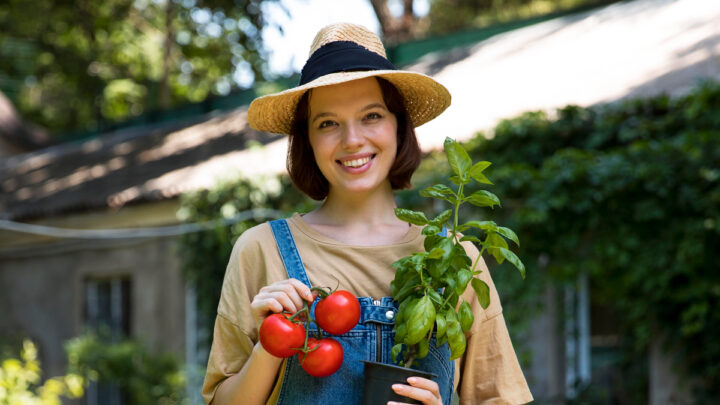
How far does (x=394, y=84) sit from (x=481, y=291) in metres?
0.57

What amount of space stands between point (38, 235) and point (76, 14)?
463 cm

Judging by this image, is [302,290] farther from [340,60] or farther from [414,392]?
[340,60]

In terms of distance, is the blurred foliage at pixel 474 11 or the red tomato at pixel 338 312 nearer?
the red tomato at pixel 338 312

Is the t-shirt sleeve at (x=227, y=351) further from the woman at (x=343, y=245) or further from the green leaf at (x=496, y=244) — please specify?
the green leaf at (x=496, y=244)

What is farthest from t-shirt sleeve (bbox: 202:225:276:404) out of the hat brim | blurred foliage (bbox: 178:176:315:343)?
blurred foliage (bbox: 178:176:315:343)

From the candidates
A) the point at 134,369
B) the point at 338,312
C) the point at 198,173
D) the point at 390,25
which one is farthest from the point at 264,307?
the point at 390,25

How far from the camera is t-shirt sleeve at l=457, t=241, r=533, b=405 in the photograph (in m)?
2.04

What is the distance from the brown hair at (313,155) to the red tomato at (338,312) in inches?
19.2

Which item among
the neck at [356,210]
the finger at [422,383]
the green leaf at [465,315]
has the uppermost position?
the neck at [356,210]

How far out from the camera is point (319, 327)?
182 centimetres

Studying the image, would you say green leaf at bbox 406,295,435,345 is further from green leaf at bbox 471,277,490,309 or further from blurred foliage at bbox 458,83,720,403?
blurred foliage at bbox 458,83,720,403

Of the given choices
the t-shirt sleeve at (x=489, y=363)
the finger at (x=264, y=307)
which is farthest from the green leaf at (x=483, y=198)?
the finger at (x=264, y=307)

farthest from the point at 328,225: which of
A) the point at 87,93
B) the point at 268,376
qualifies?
the point at 87,93

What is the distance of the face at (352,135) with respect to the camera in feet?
6.61
